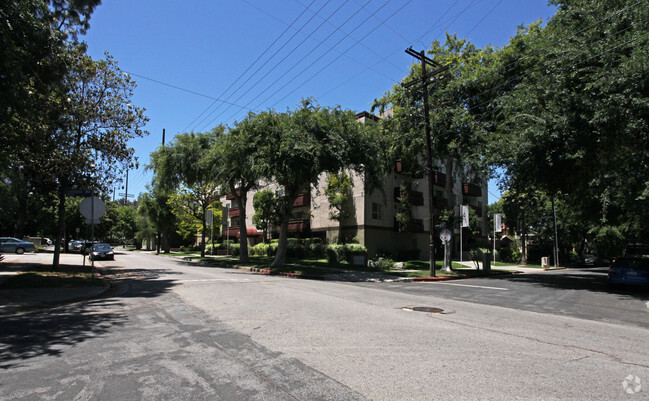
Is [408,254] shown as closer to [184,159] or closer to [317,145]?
[317,145]

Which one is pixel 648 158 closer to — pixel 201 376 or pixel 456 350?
pixel 456 350

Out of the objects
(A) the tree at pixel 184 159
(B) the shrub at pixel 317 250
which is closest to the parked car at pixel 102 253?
(A) the tree at pixel 184 159

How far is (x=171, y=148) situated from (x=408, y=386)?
28.8 m

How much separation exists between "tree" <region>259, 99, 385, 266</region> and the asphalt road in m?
10.7

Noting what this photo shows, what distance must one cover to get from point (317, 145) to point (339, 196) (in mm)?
11542

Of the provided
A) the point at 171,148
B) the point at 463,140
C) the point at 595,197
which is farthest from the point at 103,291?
the point at 595,197

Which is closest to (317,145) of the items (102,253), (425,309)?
(425,309)

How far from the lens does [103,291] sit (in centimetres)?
1259

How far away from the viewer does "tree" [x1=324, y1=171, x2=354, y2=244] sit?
98.4ft

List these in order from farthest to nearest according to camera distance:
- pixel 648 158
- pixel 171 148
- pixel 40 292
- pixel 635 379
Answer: pixel 171 148 → pixel 648 158 → pixel 40 292 → pixel 635 379

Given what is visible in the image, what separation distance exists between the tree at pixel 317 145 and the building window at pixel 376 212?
1009 cm

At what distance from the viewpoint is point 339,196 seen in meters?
30.8

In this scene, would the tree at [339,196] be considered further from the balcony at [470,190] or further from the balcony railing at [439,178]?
the balcony at [470,190]

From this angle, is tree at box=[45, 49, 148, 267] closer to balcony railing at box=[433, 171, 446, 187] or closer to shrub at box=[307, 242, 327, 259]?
shrub at box=[307, 242, 327, 259]
